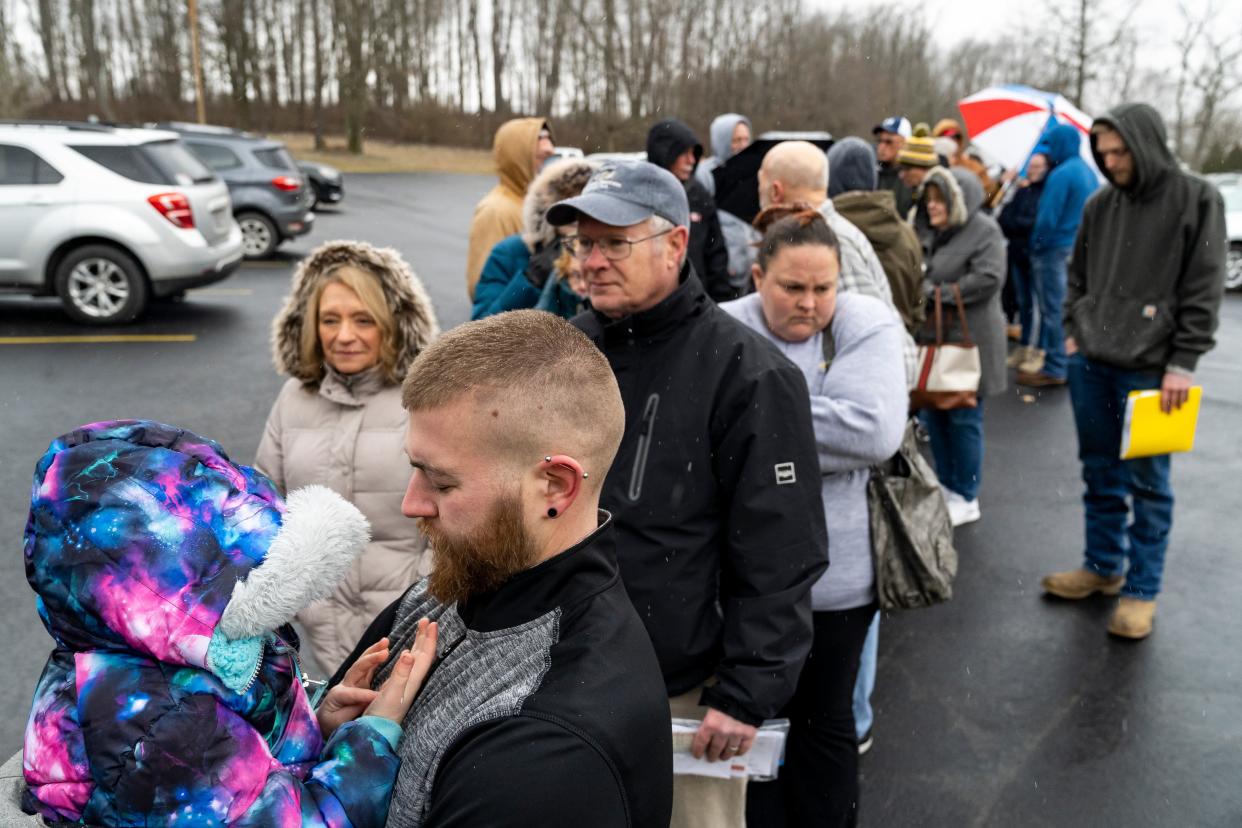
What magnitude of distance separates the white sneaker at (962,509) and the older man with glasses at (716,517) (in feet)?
11.8

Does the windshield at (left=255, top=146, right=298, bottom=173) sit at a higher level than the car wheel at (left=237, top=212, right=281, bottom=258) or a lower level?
higher

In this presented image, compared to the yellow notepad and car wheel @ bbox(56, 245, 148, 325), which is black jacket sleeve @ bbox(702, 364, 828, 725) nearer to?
the yellow notepad

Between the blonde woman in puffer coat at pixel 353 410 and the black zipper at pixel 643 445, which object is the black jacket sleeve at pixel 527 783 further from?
the blonde woman in puffer coat at pixel 353 410

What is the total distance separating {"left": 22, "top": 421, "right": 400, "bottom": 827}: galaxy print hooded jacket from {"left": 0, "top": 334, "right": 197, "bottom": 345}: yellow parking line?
9131 mm

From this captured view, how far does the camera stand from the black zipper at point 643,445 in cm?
235

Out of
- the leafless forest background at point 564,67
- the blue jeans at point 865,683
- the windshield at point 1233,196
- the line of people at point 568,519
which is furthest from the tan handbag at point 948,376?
the leafless forest background at point 564,67

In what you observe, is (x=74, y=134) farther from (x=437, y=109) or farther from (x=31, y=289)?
(x=437, y=109)

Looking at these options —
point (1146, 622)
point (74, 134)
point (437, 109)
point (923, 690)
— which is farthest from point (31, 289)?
point (437, 109)

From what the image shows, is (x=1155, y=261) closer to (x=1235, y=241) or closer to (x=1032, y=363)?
(x=1032, y=363)

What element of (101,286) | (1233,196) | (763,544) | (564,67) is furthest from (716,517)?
(564,67)

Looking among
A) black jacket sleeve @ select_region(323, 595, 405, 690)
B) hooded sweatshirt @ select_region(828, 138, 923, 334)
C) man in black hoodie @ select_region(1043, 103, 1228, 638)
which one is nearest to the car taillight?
hooded sweatshirt @ select_region(828, 138, 923, 334)

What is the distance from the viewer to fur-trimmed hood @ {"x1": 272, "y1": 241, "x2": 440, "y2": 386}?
120 inches

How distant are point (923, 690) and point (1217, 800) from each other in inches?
42.7

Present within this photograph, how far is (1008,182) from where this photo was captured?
376 inches
